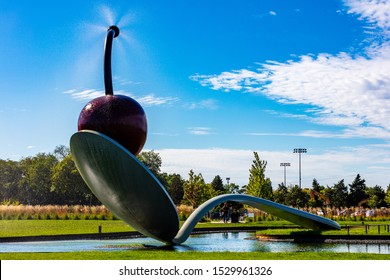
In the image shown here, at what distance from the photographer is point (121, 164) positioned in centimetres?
1360

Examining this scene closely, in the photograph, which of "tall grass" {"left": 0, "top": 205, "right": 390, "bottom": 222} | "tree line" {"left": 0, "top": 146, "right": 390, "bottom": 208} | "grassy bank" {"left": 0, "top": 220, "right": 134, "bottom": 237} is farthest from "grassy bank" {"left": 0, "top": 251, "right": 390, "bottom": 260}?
"tree line" {"left": 0, "top": 146, "right": 390, "bottom": 208}

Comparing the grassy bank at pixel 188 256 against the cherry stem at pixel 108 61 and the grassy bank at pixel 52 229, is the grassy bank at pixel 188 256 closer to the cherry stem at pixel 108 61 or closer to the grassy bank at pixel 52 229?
the cherry stem at pixel 108 61

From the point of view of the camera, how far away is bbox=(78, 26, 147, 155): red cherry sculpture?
14328 millimetres

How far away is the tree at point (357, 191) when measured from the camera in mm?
63756

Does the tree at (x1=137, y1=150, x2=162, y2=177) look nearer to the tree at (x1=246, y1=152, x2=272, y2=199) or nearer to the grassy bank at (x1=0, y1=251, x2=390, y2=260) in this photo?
the tree at (x1=246, y1=152, x2=272, y2=199)

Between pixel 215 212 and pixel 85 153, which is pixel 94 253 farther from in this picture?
pixel 215 212

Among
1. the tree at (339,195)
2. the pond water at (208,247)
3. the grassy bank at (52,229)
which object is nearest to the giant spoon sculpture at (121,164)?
the pond water at (208,247)

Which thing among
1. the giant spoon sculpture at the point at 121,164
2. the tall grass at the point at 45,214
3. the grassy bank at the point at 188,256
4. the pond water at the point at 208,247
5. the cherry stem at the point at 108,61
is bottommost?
the pond water at the point at 208,247

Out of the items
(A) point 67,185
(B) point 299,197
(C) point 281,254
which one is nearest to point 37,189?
(A) point 67,185

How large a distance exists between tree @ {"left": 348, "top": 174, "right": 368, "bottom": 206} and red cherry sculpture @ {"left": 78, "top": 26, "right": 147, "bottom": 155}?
173 ft

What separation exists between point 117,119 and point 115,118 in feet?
0.19

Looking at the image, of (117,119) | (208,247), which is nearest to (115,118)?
(117,119)

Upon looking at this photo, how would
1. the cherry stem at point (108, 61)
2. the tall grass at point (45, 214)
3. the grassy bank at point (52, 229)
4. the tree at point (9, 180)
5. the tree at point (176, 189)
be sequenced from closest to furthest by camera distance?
the cherry stem at point (108, 61), the grassy bank at point (52, 229), the tall grass at point (45, 214), the tree at point (9, 180), the tree at point (176, 189)
